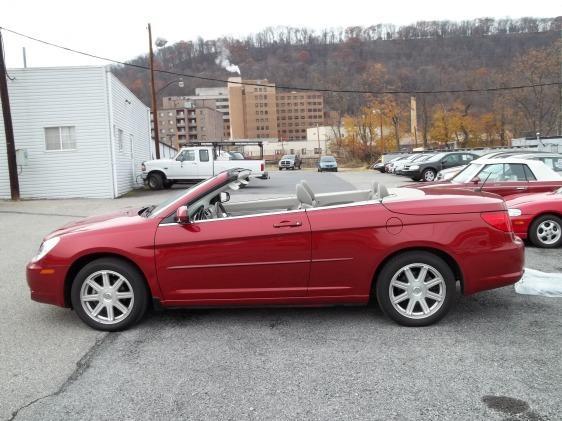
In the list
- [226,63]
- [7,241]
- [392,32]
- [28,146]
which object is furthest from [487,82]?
[7,241]

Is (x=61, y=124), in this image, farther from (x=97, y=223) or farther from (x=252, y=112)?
(x=252, y=112)

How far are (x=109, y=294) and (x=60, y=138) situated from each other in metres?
16.3

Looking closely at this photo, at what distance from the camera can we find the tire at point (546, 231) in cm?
803

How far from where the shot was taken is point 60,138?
19.2 metres

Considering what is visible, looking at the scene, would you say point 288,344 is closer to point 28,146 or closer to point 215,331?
point 215,331

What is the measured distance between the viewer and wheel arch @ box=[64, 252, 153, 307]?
4652 mm

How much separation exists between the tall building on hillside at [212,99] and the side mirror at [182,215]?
5139 inches

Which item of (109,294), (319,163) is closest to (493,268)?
(109,294)

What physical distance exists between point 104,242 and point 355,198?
2.71 metres

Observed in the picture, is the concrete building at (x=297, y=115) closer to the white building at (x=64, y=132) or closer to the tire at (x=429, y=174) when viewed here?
the tire at (x=429, y=174)

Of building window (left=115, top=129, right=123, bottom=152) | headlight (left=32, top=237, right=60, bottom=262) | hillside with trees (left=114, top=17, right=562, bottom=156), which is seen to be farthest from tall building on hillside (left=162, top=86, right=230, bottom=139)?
headlight (left=32, top=237, right=60, bottom=262)

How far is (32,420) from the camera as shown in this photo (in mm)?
3178

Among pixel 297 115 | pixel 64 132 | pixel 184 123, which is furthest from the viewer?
pixel 297 115

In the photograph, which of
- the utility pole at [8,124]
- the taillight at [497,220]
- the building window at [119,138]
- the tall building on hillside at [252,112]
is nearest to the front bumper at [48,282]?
the taillight at [497,220]
